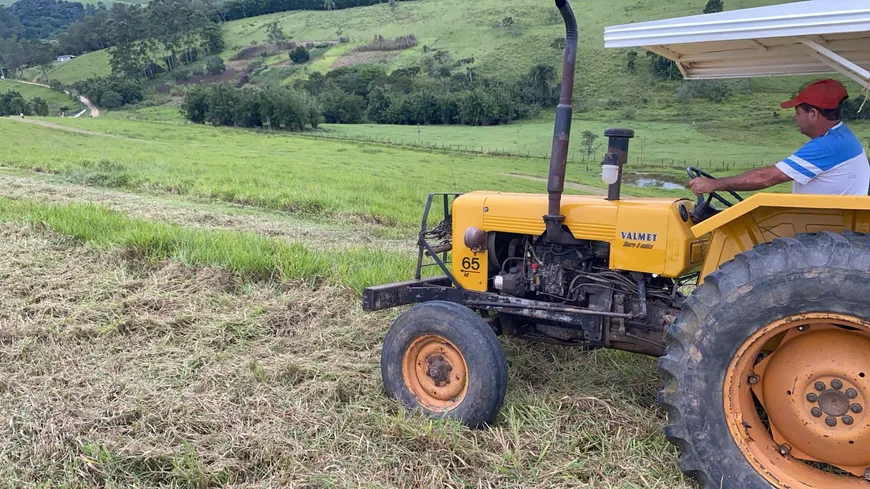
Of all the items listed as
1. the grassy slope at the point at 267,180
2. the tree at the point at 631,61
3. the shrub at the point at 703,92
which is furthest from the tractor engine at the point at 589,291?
the tree at the point at 631,61

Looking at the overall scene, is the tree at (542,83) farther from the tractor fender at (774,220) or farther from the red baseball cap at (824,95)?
the tractor fender at (774,220)

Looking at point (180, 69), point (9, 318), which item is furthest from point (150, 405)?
point (180, 69)

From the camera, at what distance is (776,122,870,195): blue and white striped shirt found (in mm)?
2721

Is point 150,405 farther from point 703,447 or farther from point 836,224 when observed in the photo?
point 836,224

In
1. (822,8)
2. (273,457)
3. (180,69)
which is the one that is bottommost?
(273,457)

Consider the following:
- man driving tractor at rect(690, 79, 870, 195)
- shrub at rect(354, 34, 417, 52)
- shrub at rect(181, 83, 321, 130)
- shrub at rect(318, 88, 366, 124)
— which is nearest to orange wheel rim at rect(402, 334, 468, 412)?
man driving tractor at rect(690, 79, 870, 195)

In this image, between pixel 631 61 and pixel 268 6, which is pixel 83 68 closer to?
pixel 268 6

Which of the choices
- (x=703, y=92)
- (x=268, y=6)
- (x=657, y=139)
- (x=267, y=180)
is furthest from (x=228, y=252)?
(x=268, y=6)

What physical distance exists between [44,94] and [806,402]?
320ft

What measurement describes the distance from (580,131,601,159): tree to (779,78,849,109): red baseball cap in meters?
37.9

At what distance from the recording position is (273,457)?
2918mm

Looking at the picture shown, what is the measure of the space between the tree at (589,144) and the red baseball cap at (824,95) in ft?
124

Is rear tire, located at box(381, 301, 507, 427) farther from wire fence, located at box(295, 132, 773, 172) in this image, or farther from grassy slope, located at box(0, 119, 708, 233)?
wire fence, located at box(295, 132, 773, 172)

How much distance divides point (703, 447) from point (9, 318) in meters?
4.61
